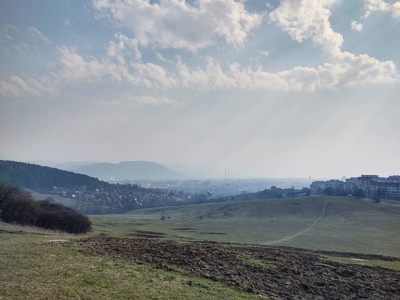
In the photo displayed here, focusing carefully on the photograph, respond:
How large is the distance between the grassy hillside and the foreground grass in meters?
30.9

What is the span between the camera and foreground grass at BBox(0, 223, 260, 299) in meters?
14.3

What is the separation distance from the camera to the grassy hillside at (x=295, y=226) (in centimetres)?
5981

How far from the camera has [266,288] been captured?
18.6 meters

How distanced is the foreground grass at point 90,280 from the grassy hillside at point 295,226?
3091cm

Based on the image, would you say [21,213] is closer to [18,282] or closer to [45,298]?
[18,282]

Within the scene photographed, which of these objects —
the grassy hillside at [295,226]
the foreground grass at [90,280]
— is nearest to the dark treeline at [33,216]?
the grassy hillside at [295,226]

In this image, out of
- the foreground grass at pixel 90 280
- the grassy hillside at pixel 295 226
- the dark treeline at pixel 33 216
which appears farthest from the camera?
the grassy hillside at pixel 295 226

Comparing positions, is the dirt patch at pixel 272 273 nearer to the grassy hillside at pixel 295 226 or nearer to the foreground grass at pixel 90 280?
the foreground grass at pixel 90 280

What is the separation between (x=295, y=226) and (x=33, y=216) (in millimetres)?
75131

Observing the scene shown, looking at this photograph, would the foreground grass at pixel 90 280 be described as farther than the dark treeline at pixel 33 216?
No

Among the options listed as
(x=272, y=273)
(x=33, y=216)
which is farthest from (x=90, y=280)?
(x=33, y=216)

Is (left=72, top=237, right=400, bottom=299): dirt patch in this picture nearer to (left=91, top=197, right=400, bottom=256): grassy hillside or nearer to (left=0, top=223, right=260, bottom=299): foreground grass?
(left=0, top=223, right=260, bottom=299): foreground grass

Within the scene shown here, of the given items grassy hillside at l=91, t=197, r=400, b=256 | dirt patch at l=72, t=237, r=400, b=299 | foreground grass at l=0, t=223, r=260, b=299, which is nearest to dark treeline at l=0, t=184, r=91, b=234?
grassy hillside at l=91, t=197, r=400, b=256

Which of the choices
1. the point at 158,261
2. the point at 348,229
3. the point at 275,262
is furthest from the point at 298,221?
the point at 158,261
